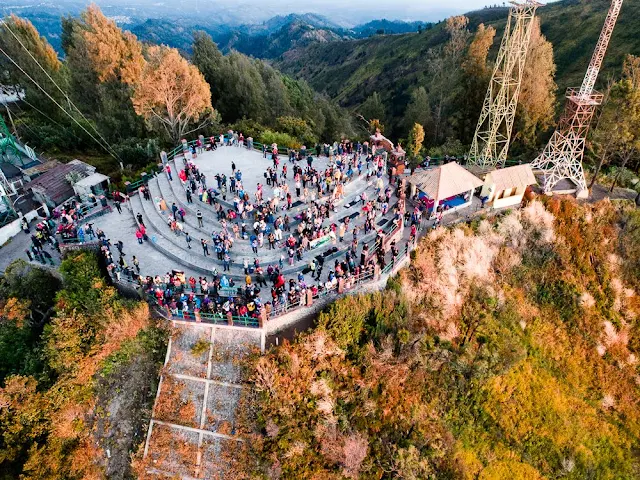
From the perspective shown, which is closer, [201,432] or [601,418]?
[201,432]

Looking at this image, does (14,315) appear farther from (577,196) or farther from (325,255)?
(577,196)

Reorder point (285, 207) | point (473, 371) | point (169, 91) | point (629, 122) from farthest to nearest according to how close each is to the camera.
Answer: point (169, 91) < point (629, 122) < point (285, 207) < point (473, 371)

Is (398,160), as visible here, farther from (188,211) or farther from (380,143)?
(188,211)

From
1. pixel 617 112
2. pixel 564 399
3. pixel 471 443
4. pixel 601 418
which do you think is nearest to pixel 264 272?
pixel 471 443

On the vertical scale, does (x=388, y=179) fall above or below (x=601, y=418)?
above

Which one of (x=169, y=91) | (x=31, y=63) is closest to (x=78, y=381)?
(x=169, y=91)
